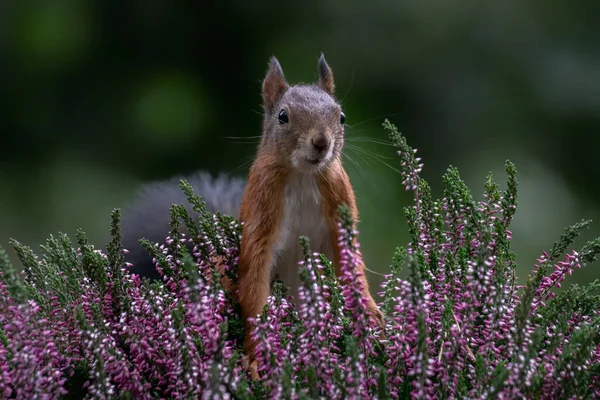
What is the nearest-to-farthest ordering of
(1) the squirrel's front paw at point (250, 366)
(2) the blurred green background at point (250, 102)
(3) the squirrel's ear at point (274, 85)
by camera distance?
(1) the squirrel's front paw at point (250, 366)
(3) the squirrel's ear at point (274, 85)
(2) the blurred green background at point (250, 102)

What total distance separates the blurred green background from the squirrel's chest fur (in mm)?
940

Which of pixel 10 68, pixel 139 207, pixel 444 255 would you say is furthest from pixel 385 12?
pixel 444 255

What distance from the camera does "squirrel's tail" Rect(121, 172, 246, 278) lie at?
7.14 ft

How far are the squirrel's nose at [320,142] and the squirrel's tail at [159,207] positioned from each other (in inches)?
23.9

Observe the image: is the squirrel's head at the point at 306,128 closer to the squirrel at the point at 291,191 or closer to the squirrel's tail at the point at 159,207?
the squirrel at the point at 291,191

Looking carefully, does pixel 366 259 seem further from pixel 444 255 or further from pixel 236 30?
pixel 444 255

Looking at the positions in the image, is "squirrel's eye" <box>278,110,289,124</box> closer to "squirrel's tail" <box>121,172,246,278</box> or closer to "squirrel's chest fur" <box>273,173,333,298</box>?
"squirrel's chest fur" <box>273,173,333,298</box>

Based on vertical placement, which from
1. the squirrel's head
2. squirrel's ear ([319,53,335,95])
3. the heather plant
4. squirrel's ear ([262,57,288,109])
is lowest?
the heather plant

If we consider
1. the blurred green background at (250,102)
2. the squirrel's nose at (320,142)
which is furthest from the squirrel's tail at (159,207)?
the squirrel's nose at (320,142)

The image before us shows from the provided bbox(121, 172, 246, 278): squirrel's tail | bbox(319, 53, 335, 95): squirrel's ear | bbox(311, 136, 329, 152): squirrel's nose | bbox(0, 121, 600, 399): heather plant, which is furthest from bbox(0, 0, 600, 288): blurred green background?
bbox(0, 121, 600, 399): heather plant

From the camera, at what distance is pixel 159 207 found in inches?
89.8

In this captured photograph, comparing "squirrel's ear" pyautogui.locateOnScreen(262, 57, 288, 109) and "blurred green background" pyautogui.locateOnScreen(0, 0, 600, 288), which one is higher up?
"blurred green background" pyautogui.locateOnScreen(0, 0, 600, 288)

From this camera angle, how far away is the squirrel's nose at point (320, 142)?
1664 mm

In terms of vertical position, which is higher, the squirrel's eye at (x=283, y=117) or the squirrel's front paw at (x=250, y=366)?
the squirrel's eye at (x=283, y=117)
